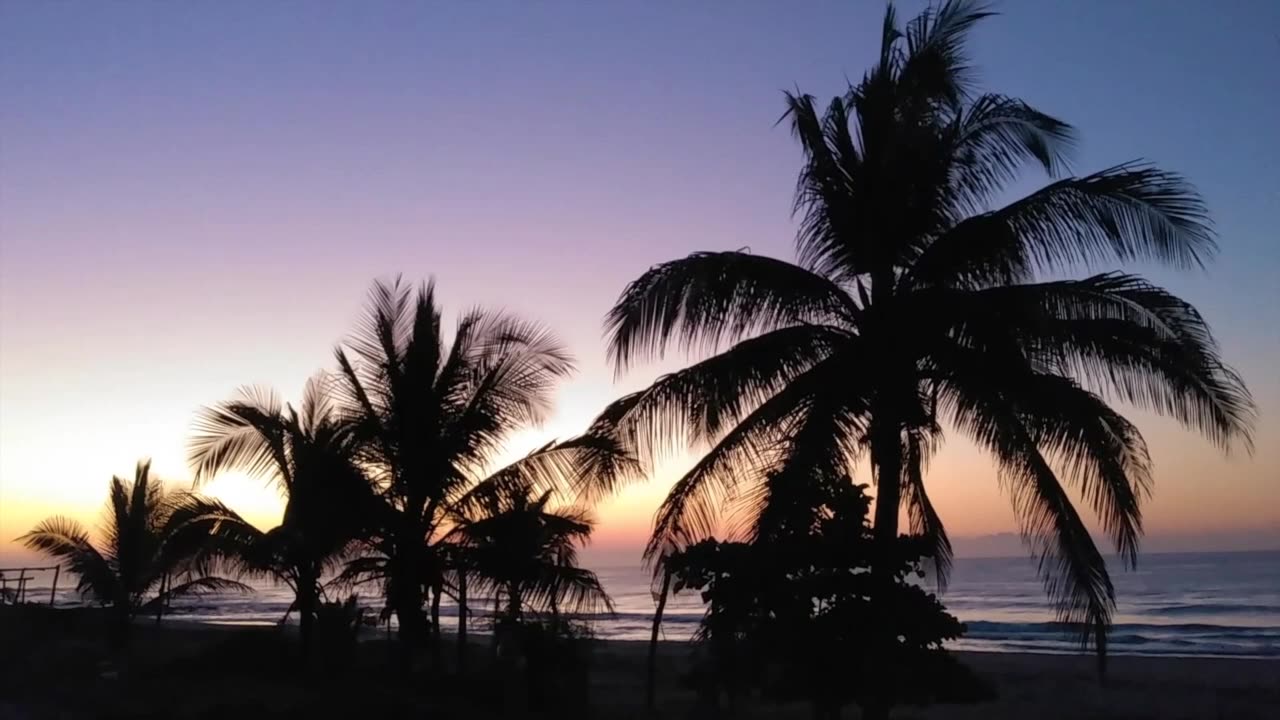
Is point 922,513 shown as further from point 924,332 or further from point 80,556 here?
point 80,556

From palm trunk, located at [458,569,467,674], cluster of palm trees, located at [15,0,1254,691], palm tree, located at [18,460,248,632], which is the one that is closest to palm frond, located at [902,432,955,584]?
cluster of palm trees, located at [15,0,1254,691]

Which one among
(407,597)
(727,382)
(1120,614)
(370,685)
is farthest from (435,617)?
(1120,614)

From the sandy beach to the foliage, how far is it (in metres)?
3.47

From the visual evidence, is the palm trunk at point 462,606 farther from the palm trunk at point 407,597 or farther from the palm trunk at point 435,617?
the palm trunk at point 407,597

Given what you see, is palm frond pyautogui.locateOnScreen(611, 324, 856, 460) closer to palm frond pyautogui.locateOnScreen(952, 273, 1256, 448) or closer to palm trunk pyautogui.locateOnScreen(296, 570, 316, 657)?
palm frond pyautogui.locateOnScreen(952, 273, 1256, 448)

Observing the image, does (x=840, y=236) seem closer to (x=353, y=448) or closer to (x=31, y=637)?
(x=353, y=448)

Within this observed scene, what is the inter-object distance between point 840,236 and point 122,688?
33.3ft

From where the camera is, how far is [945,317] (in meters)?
9.65

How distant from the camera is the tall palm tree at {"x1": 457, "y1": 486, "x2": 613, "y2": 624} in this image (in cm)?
1443

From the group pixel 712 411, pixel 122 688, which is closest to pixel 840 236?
pixel 712 411

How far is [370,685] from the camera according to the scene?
13.9 m

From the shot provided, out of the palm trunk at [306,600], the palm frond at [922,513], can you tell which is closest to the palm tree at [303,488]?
the palm trunk at [306,600]

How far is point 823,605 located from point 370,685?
7122 millimetres

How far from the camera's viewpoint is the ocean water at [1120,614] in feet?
120
